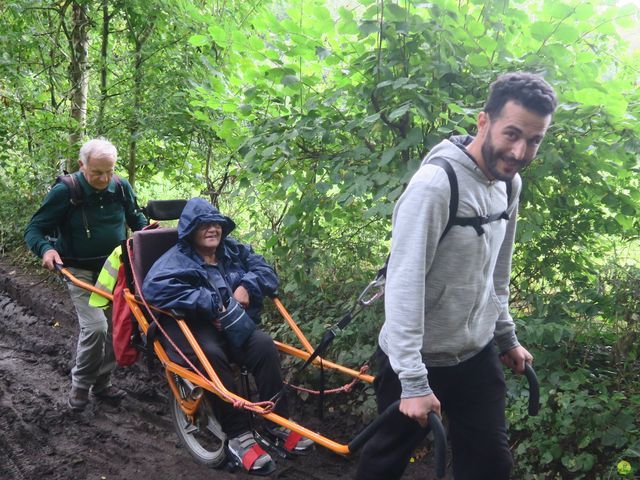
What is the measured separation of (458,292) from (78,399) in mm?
3927

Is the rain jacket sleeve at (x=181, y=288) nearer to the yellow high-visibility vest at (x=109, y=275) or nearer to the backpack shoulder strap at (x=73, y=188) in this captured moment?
the yellow high-visibility vest at (x=109, y=275)

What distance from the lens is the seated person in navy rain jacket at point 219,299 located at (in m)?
3.48

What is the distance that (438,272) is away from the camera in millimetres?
2105

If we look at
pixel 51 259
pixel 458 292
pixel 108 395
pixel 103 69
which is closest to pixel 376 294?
pixel 458 292

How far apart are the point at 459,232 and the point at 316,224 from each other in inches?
90.9

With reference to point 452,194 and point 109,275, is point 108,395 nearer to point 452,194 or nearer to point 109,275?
point 109,275

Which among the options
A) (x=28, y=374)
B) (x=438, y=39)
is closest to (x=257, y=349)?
(x=438, y=39)

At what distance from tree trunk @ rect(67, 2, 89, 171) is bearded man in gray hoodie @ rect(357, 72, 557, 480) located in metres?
6.73

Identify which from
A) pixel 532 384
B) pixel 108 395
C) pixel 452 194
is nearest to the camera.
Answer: pixel 452 194

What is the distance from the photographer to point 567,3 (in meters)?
2.94

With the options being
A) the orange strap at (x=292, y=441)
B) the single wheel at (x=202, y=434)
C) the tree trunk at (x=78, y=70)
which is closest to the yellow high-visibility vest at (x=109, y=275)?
the single wheel at (x=202, y=434)

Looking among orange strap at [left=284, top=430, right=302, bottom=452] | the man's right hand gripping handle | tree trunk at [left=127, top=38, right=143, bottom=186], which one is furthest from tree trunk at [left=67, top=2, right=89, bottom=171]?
orange strap at [left=284, top=430, right=302, bottom=452]

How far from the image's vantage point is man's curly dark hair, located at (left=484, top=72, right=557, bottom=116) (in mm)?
2037

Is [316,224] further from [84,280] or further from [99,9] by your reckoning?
[99,9]
